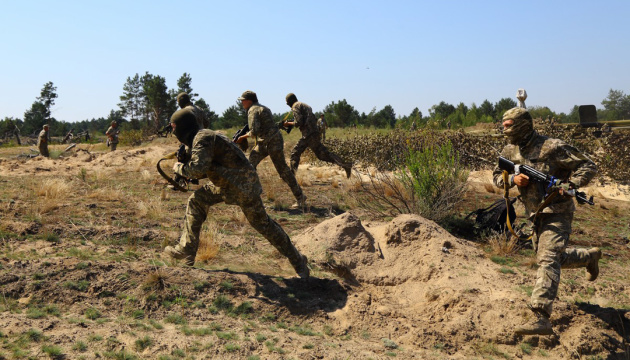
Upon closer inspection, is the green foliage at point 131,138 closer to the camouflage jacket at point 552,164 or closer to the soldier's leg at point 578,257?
the camouflage jacket at point 552,164

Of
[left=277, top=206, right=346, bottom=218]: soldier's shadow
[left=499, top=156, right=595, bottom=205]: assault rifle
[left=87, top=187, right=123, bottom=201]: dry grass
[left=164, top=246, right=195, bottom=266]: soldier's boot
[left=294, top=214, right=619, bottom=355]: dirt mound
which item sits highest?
[left=499, top=156, right=595, bottom=205]: assault rifle

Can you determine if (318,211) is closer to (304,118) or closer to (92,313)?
(304,118)

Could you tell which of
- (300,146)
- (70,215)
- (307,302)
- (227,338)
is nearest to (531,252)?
(307,302)

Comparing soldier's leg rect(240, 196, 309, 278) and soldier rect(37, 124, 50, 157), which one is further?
soldier rect(37, 124, 50, 157)

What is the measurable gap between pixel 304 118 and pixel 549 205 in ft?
19.4

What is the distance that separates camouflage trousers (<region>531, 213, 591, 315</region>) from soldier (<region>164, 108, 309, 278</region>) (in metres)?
2.30

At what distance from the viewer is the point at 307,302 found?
488cm

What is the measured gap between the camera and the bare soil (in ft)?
13.0

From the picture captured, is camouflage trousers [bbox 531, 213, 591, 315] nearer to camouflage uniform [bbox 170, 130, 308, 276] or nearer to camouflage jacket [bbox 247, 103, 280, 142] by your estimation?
camouflage uniform [bbox 170, 130, 308, 276]

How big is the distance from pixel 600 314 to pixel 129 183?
9.61 metres

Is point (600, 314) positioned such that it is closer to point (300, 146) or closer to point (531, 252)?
point (531, 252)

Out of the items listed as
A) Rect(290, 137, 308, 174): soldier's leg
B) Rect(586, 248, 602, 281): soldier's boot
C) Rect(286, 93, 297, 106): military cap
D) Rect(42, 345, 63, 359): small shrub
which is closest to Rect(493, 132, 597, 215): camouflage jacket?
Rect(586, 248, 602, 281): soldier's boot

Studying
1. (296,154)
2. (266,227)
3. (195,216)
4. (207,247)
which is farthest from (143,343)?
(296,154)

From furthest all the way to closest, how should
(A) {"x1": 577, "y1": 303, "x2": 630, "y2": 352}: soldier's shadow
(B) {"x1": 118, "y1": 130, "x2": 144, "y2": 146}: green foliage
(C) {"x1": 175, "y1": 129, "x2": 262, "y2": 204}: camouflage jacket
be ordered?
(B) {"x1": 118, "y1": 130, "x2": 144, "y2": 146}: green foliage, (C) {"x1": 175, "y1": 129, "x2": 262, "y2": 204}: camouflage jacket, (A) {"x1": 577, "y1": 303, "x2": 630, "y2": 352}: soldier's shadow
